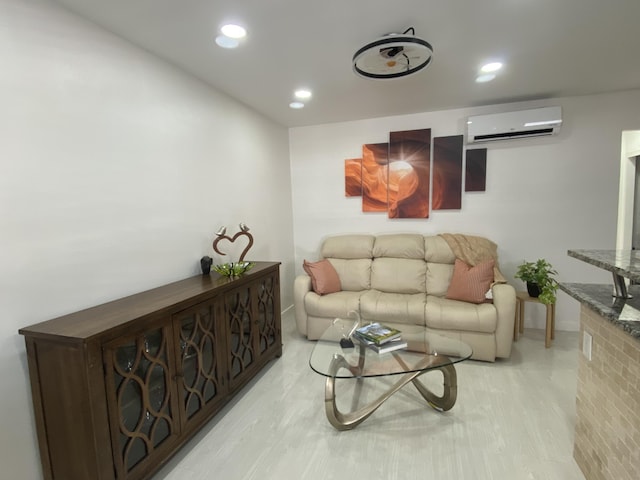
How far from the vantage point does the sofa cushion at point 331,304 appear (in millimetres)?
3146

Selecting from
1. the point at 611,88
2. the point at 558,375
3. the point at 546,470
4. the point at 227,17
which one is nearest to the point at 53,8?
the point at 227,17

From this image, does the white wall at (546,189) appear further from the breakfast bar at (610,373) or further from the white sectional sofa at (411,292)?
the breakfast bar at (610,373)

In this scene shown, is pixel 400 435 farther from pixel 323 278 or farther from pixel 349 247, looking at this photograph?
pixel 349 247

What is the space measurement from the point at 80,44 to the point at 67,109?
1.25ft

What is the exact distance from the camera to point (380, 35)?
6.42ft

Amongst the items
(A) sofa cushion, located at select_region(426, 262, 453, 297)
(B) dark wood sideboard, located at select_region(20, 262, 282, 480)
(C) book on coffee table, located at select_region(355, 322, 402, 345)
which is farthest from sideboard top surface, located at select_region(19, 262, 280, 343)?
(A) sofa cushion, located at select_region(426, 262, 453, 297)

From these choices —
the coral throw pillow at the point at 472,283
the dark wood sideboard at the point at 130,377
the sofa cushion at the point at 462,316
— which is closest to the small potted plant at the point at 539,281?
the coral throw pillow at the point at 472,283

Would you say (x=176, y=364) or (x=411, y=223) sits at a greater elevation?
(x=411, y=223)

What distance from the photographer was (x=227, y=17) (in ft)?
5.72

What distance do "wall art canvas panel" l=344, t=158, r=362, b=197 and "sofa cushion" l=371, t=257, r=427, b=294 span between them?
0.98 meters

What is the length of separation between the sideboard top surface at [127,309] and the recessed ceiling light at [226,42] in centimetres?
156

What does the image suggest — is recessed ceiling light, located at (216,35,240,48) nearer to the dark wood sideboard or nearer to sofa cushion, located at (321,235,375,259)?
the dark wood sideboard

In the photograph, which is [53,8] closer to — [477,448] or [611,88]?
[477,448]

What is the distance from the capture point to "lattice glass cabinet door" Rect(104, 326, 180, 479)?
4.73ft
